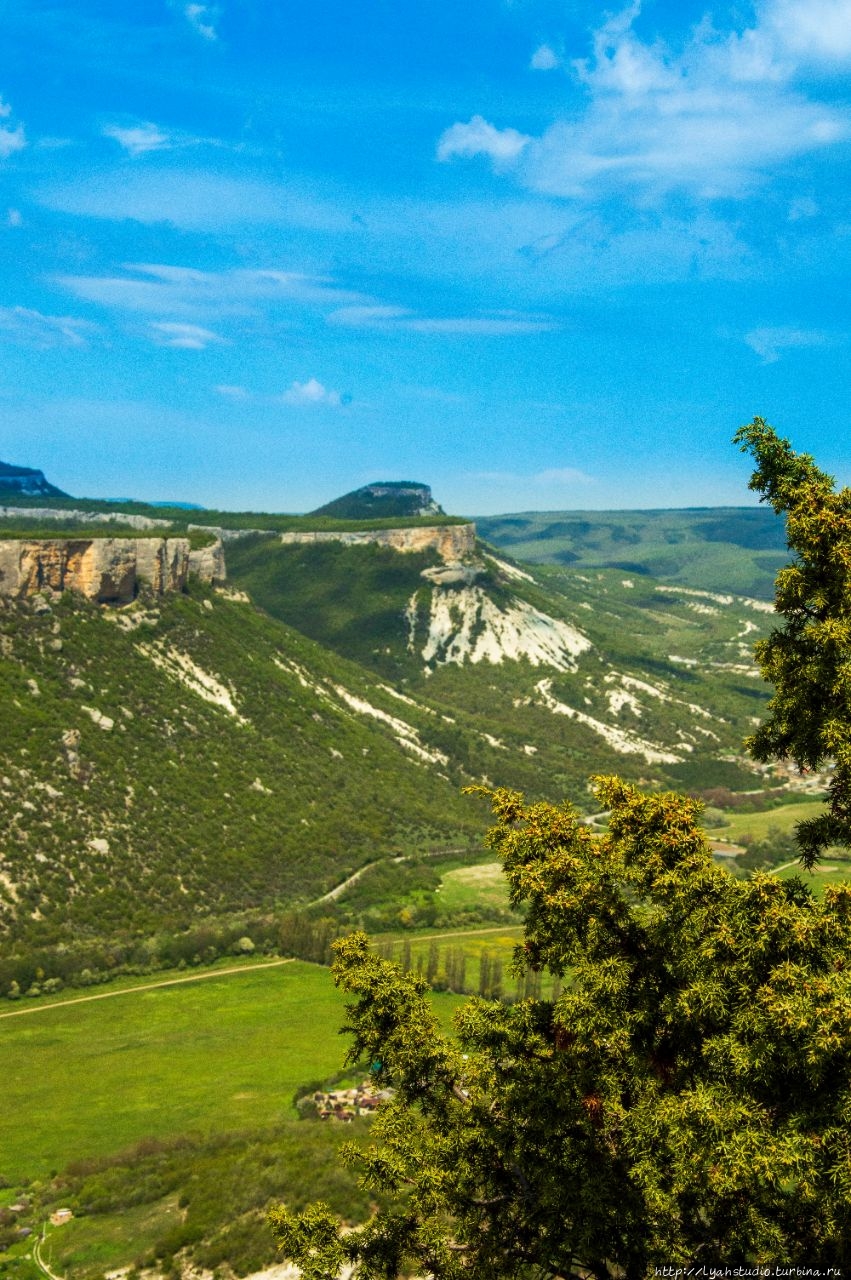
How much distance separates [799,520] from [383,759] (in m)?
143

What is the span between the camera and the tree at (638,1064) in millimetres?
12445

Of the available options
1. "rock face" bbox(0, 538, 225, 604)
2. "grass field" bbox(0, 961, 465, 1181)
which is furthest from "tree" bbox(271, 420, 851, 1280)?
"rock face" bbox(0, 538, 225, 604)

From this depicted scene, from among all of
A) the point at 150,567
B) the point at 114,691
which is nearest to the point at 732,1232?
the point at 114,691

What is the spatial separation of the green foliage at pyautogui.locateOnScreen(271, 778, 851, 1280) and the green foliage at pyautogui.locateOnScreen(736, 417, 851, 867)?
204cm

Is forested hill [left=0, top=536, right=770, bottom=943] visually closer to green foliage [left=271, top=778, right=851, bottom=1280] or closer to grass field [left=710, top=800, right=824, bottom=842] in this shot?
grass field [left=710, top=800, right=824, bottom=842]

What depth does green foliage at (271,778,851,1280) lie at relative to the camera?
488 inches

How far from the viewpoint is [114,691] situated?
4852 inches

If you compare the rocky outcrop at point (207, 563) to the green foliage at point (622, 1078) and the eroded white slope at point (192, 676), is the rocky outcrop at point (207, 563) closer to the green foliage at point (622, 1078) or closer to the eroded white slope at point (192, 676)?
the eroded white slope at point (192, 676)

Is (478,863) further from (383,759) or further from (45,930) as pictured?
(45,930)

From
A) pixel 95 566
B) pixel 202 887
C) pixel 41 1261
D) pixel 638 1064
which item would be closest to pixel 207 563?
pixel 95 566

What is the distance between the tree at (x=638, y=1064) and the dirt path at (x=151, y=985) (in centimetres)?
7759

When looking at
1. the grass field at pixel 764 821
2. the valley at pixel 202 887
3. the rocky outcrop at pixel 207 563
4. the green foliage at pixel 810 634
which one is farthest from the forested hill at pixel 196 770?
the green foliage at pixel 810 634

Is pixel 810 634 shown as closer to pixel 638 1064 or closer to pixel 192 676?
pixel 638 1064

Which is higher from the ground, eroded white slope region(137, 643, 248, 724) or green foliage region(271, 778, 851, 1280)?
green foliage region(271, 778, 851, 1280)
